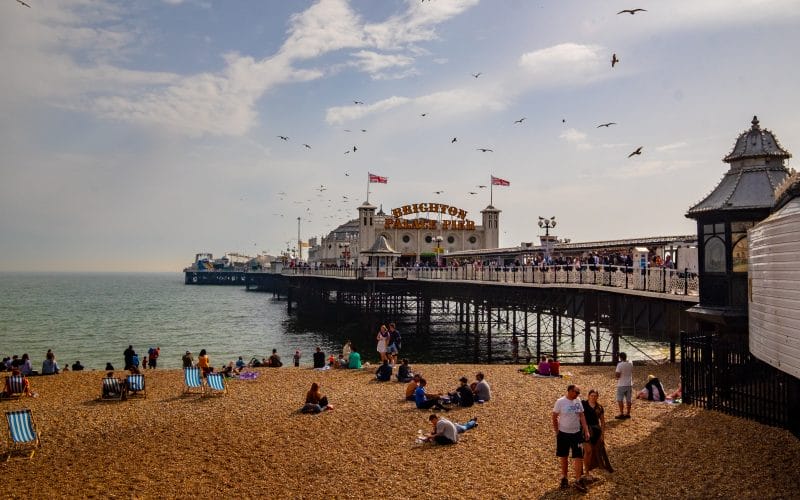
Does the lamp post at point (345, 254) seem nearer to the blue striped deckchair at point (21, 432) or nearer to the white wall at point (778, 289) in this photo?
the blue striped deckchair at point (21, 432)

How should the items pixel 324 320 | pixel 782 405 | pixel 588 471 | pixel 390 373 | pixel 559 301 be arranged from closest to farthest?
pixel 588 471 < pixel 782 405 < pixel 390 373 < pixel 559 301 < pixel 324 320

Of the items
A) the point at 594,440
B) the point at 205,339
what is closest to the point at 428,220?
the point at 205,339

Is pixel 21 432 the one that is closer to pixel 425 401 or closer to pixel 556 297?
pixel 425 401

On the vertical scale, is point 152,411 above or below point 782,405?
below

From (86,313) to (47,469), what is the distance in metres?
65.4

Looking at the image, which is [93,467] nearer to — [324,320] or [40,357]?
[40,357]

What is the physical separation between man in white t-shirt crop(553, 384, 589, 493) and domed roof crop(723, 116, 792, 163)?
8379mm

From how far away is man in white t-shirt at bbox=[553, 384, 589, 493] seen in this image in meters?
7.97

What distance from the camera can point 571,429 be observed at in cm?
805

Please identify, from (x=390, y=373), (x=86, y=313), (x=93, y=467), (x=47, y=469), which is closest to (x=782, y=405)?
(x=390, y=373)

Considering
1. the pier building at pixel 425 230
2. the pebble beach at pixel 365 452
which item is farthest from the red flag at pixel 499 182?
the pebble beach at pixel 365 452

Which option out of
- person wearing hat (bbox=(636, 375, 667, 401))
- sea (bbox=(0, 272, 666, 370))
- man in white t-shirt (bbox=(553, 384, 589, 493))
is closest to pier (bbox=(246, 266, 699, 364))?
sea (bbox=(0, 272, 666, 370))

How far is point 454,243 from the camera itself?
6488cm

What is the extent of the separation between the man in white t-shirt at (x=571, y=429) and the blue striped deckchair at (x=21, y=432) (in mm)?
9391
